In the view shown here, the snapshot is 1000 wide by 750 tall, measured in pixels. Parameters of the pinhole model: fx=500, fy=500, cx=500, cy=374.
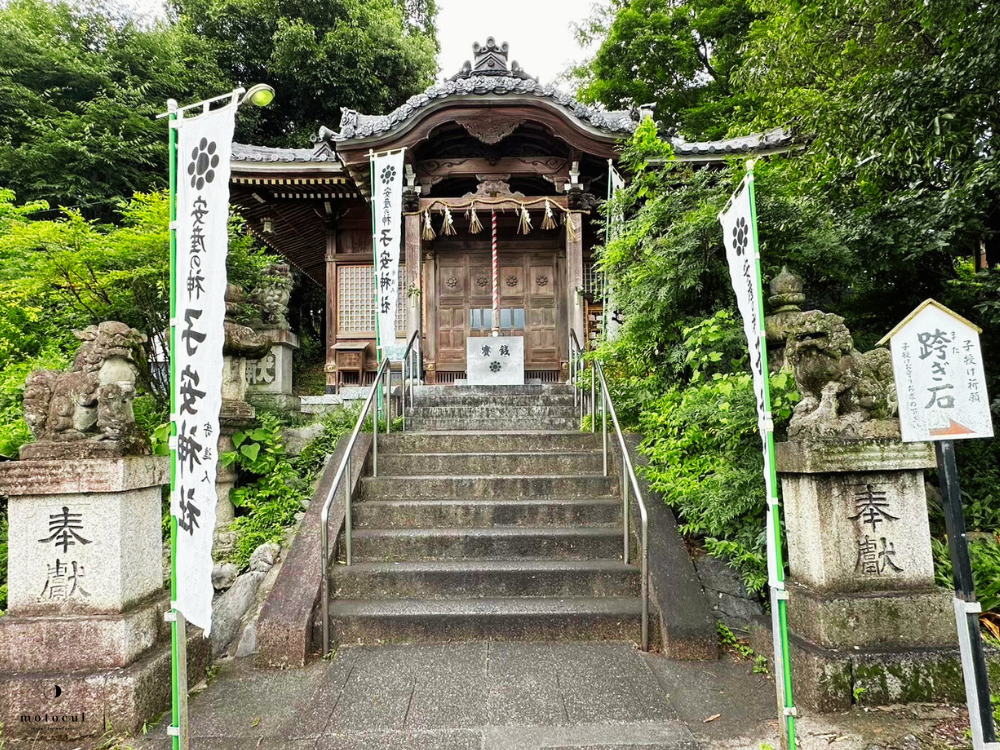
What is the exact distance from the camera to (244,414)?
5574 millimetres

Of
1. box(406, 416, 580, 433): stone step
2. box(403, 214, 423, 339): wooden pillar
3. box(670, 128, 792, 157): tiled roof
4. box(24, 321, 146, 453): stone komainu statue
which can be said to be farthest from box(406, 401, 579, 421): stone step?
box(670, 128, 792, 157): tiled roof

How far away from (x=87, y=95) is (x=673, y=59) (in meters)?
17.6

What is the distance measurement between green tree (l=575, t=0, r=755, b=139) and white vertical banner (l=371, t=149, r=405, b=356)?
11316 mm

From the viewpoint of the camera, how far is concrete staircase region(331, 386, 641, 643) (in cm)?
374

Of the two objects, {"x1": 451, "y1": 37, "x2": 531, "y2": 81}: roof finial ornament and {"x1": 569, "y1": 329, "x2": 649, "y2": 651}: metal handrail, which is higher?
{"x1": 451, "y1": 37, "x2": 531, "y2": 81}: roof finial ornament

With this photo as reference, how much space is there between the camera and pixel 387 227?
7.17 metres

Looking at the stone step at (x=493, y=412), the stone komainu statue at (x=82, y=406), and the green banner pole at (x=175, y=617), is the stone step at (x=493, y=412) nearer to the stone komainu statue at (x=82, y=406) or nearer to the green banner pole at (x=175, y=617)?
the stone komainu statue at (x=82, y=406)

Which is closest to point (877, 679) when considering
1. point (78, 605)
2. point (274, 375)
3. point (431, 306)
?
point (78, 605)

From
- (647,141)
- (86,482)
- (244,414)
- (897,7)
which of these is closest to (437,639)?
(86,482)

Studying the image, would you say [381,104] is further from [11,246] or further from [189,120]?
[189,120]

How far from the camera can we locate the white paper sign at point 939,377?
2295mm

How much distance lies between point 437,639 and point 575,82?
21532 millimetres

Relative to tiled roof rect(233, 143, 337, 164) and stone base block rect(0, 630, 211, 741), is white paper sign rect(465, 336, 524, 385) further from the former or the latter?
stone base block rect(0, 630, 211, 741)

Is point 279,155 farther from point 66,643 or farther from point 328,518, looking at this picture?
point 66,643
